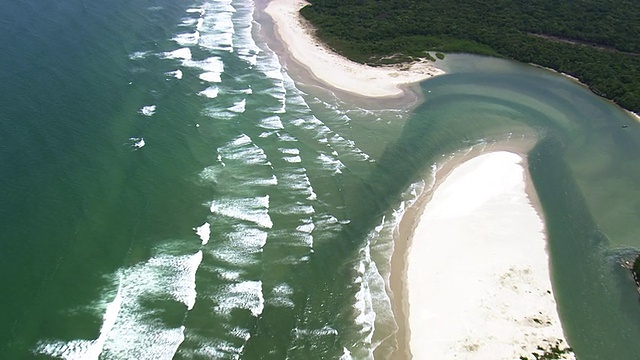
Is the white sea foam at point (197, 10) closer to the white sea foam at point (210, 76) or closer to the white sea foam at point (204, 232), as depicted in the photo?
the white sea foam at point (210, 76)

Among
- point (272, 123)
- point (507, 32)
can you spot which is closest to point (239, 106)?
point (272, 123)

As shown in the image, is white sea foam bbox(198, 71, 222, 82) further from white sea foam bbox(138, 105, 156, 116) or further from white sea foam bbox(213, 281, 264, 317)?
white sea foam bbox(213, 281, 264, 317)

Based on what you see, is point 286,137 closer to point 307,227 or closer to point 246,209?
point 246,209

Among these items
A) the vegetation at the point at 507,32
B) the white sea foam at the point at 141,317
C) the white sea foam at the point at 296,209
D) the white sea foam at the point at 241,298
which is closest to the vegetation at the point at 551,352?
the white sea foam at the point at 241,298

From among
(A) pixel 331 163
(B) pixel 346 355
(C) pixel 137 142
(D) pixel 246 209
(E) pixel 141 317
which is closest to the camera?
(B) pixel 346 355

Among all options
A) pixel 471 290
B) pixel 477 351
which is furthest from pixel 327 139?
pixel 477 351
